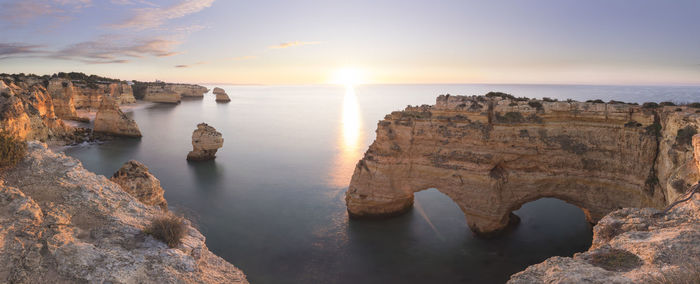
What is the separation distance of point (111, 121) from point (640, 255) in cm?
4977

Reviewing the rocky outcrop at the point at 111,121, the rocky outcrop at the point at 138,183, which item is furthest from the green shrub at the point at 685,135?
the rocky outcrop at the point at 111,121

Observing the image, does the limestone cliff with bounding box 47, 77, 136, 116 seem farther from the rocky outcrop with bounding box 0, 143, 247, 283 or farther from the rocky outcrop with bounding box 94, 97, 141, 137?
the rocky outcrop with bounding box 0, 143, 247, 283

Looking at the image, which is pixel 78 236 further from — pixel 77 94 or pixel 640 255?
pixel 77 94

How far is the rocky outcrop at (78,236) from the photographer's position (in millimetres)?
4629

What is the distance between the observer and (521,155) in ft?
47.1

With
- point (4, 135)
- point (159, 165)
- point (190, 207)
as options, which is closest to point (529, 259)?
point (4, 135)

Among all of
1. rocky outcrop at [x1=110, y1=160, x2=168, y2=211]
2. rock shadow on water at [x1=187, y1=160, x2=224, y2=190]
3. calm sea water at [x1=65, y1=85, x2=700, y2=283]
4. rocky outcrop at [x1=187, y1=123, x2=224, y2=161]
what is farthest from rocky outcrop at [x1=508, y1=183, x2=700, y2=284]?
rocky outcrop at [x1=187, y1=123, x2=224, y2=161]

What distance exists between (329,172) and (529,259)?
19.1 meters

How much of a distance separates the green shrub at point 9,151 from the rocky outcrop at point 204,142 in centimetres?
2615

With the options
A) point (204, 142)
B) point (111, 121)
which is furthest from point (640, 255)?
point (111, 121)

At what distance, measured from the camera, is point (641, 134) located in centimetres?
1232

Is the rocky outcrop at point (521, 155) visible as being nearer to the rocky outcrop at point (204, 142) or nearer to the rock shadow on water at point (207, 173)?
the rock shadow on water at point (207, 173)

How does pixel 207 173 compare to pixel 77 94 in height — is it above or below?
below

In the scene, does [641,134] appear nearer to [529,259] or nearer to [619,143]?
[619,143]
